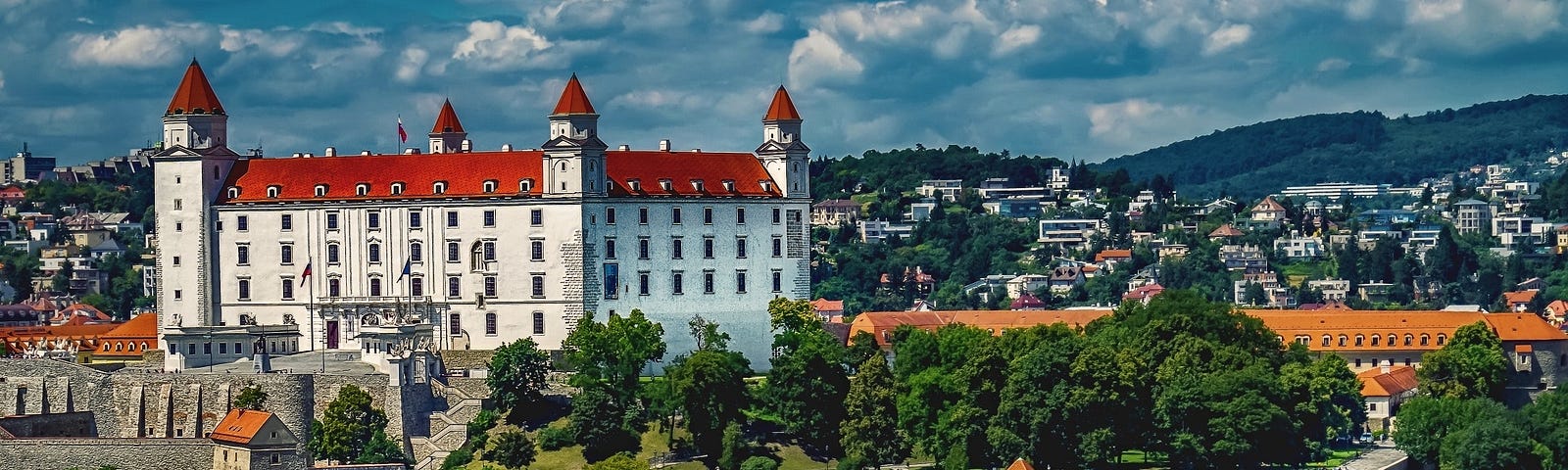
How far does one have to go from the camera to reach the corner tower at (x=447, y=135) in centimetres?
10844

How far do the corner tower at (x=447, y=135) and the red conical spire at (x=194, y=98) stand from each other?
349 inches

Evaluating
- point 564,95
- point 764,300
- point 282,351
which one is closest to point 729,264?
point 764,300

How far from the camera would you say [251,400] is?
304 feet

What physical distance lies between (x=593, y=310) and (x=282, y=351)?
11.5 meters

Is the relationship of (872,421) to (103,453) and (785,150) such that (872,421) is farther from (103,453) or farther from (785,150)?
(103,453)

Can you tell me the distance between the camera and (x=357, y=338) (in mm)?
101250

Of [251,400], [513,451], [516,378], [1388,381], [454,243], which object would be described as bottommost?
[513,451]

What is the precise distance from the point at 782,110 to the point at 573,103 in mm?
10326

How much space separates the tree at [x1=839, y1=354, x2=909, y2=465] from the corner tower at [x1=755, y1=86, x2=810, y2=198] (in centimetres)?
1189

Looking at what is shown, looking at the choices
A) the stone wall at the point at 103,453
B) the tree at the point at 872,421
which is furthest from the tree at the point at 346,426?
the tree at the point at 872,421

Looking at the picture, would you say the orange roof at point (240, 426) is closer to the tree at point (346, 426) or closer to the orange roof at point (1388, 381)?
the tree at point (346, 426)

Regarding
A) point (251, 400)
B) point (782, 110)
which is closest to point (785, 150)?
point (782, 110)

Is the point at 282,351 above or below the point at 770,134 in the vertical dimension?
below

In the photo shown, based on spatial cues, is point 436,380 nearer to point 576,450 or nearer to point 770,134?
point 576,450
